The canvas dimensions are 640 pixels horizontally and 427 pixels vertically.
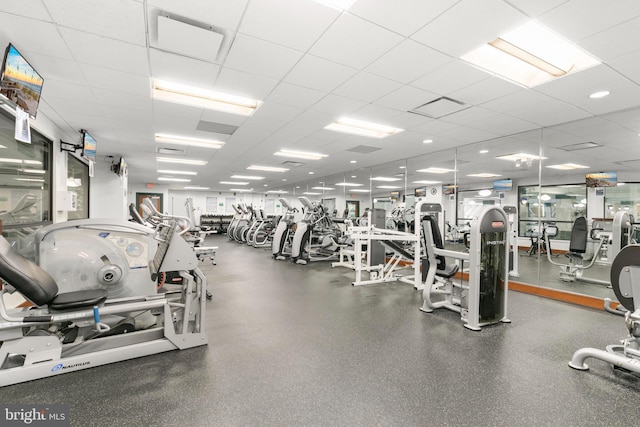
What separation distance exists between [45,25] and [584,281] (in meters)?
8.32

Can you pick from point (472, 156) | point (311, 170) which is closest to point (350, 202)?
point (311, 170)

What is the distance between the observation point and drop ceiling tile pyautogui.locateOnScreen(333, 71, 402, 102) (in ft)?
10.6

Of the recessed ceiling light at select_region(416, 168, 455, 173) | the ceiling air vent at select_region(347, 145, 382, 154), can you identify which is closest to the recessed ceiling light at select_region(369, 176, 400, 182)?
the recessed ceiling light at select_region(416, 168, 455, 173)

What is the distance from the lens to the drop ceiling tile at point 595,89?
3068 mm

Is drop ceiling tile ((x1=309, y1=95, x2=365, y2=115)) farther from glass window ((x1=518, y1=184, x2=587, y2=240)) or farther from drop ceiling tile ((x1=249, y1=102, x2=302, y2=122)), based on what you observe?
glass window ((x1=518, y1=184, x2=587, y2=240))

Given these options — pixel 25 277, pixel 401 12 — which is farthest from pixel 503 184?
pixel 25 277

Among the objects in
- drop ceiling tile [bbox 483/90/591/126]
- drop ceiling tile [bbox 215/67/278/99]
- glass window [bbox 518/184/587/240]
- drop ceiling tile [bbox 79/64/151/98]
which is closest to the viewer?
drop ceiling tile [bbox 79/64/151/98]

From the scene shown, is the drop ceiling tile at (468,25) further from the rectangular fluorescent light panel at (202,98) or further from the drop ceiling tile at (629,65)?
the rectangular fluorescent light panel at (202,98)

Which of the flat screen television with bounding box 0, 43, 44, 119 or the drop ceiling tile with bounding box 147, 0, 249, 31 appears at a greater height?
the drop ceiling tile with bounding box 147, 0, 249, 31

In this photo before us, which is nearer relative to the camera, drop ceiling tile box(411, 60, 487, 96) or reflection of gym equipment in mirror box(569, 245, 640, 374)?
reflection of gym equipment in mirror box(569, 245, 640, 374)

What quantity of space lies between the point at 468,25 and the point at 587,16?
2.68 ft

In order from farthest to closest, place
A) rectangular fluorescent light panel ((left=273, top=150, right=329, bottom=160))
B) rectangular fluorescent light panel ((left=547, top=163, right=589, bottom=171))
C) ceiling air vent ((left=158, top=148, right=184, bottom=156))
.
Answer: rectangular fluorescent light panel ((left=547, top=163, right=589, bottom=171)) < rectangular fluorescent light panel ((left=273, top=150, right=329, bottom=160)) < ceiling air vent ((left=158, top=148, right=184, bottom=156))

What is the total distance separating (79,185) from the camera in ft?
21.5

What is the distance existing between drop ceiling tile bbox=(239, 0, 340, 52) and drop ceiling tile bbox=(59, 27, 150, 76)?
113 cm
